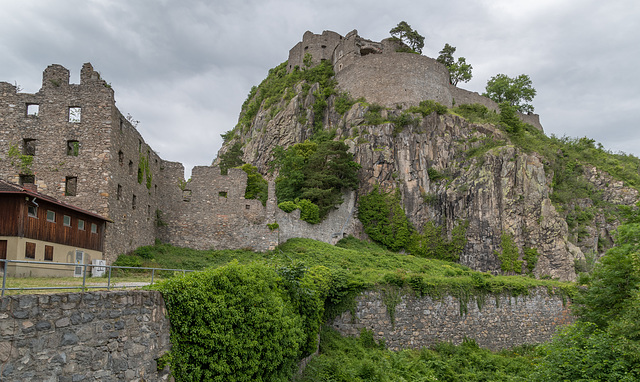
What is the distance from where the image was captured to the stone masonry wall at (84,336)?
243 inches

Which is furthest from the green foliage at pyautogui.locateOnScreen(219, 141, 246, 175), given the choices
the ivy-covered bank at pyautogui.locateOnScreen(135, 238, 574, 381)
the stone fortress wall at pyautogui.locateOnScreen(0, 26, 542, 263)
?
the ivy-covered bank at pyautogui.locateOnScreen(135, 238, 574, 381)

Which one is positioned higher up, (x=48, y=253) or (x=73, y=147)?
(x=73, y=147)

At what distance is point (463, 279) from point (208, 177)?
1758 centimetres

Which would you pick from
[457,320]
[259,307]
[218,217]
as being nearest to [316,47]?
[218,217]

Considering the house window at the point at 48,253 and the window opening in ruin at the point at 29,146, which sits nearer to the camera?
the house window at the point at 48,253

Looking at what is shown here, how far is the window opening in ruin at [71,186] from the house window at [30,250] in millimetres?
7235

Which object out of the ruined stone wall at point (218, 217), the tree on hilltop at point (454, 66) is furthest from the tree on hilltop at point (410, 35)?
the ruined stone wall at point (218, 217)

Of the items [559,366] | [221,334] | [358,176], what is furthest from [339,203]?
[221,334]

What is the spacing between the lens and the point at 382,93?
51625 mm

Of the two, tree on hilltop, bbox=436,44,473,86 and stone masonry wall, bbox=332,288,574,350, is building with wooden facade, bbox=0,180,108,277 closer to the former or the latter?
stone masonry wall, bbox=332,288,574,350

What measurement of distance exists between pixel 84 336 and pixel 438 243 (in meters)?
37.9

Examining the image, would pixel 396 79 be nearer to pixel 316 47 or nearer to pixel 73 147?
pixel 316 47

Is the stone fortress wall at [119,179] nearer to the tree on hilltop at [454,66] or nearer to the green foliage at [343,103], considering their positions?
the green foliage at [343,103]

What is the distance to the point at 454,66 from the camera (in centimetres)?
6500
